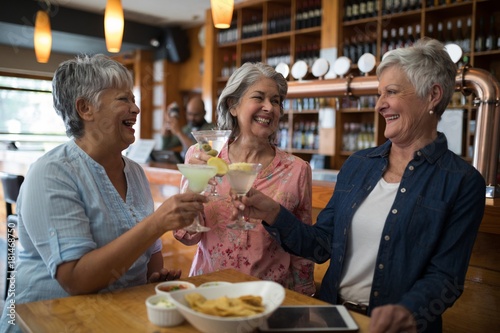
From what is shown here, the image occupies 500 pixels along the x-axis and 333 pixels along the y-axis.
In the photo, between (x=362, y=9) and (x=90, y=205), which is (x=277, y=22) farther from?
(x=90, y=205)

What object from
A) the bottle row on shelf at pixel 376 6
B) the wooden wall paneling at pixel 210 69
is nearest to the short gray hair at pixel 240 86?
the bottle row on shelf at pixel 376 6

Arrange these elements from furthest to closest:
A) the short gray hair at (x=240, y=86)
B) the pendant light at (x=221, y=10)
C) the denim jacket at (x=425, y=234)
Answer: the pendant light at (x=221, y=10)
the short gray hair at (x=240, y=86)
the denim jacket at (x=425, y=234)

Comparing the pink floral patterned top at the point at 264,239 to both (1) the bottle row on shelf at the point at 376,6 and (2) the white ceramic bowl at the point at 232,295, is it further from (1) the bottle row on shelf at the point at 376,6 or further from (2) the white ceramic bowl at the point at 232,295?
(1) the bottle row on shelf at the point at 376,6

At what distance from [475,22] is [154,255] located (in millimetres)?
4601

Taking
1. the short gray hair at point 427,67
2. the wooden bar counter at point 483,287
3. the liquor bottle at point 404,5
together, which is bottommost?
the wooden bar counter at point 483,287

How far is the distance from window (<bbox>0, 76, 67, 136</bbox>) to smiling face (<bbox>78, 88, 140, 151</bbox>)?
317 inches

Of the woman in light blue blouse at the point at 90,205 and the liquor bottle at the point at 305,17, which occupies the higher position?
the liquor bottle at the point at 305,17

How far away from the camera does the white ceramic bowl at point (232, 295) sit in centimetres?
103

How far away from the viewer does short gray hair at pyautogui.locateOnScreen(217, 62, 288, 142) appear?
195 cm

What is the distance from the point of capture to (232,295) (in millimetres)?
1211

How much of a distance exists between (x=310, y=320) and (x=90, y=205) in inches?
30.7

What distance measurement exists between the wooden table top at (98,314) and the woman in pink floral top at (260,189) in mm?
458

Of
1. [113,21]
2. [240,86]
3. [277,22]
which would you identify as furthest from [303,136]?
[240,86]

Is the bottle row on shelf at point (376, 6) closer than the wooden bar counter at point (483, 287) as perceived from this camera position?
No
